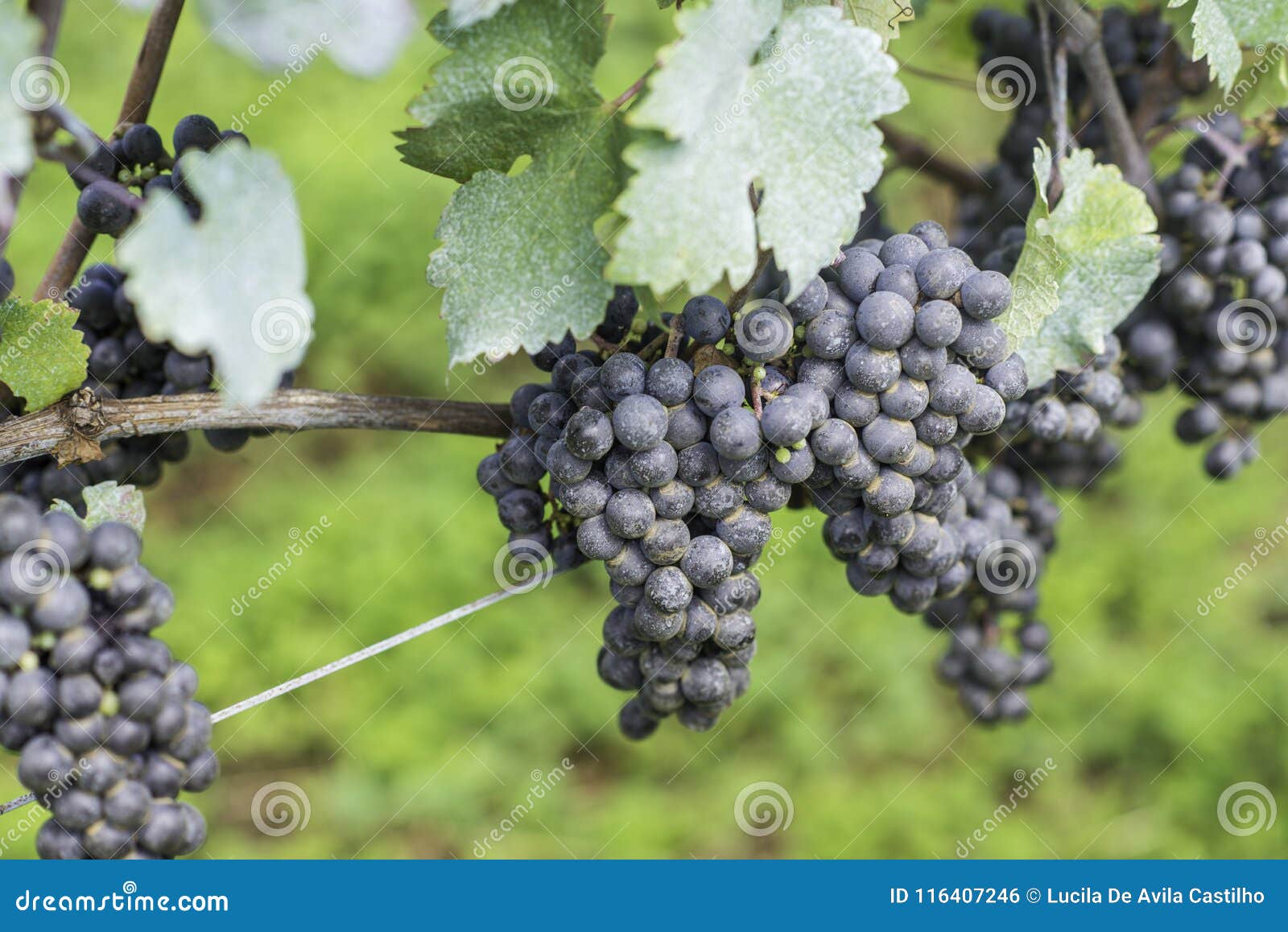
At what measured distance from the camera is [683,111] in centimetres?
66

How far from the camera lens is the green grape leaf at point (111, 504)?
78 cm

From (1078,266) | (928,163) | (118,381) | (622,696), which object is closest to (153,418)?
(118,381)

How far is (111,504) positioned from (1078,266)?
0.77 metres

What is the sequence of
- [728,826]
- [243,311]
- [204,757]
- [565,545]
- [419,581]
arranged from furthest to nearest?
[419,581], [728,826], [565,545], [204,757], [243,311]

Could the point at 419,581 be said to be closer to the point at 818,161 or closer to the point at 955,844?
the point at 955,844

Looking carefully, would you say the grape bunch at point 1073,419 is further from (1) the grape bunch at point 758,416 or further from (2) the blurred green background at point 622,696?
(2) the blurred green background at point 622,696

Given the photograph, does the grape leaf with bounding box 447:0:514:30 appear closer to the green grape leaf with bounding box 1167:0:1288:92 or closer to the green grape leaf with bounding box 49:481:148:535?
the green grape leaf with bounding box 49:481:148:535

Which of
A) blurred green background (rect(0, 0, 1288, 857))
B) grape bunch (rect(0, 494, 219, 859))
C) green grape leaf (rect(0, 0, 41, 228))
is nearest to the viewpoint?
green grape leaf (rect(0, 0, 41, 228))

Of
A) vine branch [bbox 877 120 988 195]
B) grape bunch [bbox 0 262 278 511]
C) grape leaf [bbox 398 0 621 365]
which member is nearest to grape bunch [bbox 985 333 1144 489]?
vine branch [bbox 877 120 988 195]

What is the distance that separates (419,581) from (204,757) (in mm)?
1867

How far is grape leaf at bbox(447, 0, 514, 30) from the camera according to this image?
0.66 meters

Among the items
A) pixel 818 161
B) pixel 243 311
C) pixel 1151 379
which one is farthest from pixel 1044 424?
pixel 243 311

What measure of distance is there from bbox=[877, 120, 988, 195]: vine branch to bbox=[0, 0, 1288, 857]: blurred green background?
3.47 feet

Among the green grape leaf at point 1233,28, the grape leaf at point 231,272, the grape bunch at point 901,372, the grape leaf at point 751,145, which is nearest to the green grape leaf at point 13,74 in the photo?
the grape leaf at point 231,272
